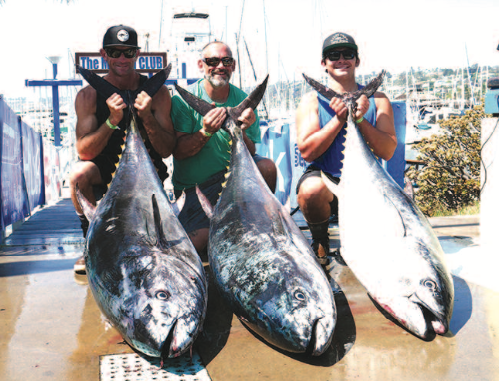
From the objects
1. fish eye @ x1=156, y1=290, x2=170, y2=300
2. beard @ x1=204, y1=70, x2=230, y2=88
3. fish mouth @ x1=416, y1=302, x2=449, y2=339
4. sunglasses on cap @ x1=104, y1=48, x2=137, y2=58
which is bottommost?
fish mouth @ x1=416, y1=302, x2=449, y2=339

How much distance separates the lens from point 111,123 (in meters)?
2.96

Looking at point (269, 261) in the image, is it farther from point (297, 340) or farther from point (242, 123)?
point (242, 123)

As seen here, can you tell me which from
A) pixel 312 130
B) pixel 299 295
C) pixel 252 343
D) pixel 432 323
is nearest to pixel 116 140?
pixel 312 130

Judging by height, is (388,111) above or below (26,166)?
above

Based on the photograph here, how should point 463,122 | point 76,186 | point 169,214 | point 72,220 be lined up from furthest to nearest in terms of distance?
1. point 463,122
2. point 72,220
3. point 76,186
4. point 169,214

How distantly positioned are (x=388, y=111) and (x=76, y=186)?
2072 millimetres

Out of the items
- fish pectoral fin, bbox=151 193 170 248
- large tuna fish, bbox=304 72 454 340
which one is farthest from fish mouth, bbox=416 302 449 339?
fish pectoral fin, bbox=151 193 170 248

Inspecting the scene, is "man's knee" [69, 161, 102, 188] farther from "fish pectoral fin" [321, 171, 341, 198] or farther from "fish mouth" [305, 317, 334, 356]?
"fish mouth" [305, 317, 334, 356]

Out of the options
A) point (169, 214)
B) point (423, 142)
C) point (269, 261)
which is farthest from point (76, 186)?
point (423, 142)

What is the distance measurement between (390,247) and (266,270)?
2.09 ft

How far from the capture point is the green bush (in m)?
7.64

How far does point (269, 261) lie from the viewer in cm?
204

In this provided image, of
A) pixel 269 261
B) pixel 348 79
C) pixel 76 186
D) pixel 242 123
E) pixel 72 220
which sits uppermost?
pixel 348 79

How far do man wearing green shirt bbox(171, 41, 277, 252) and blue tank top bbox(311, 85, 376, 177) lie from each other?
353mm
